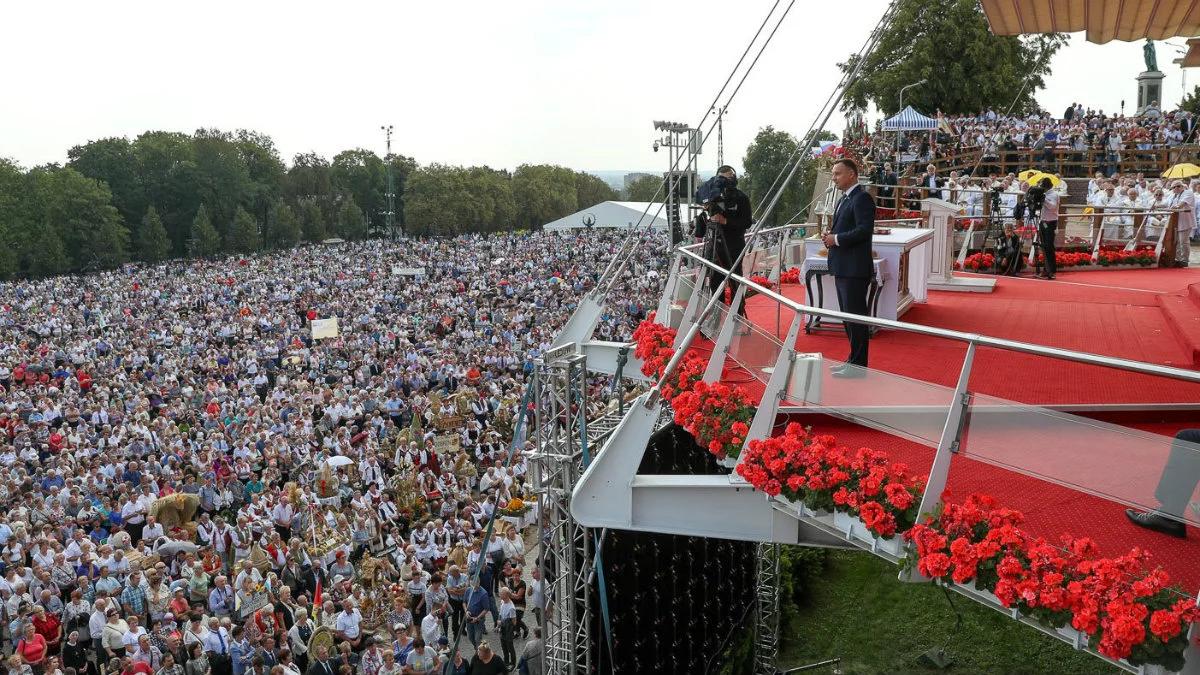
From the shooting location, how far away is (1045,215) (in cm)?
1185

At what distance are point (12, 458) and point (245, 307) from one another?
18713mm

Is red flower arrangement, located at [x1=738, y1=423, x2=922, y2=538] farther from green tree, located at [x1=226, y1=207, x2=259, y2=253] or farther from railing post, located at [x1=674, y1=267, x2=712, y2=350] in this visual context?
green tree, located at [x1=226, y1=207, x2=259, y2=253]

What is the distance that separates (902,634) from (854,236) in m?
5.62

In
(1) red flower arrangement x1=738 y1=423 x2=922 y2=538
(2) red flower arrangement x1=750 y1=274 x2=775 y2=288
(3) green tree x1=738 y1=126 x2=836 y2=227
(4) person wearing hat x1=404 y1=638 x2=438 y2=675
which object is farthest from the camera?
(3) green tree x1=738 y1=126 x2=836 y2=227

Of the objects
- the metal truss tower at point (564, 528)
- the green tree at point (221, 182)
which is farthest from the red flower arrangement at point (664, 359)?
the green tree at point (221, 182)

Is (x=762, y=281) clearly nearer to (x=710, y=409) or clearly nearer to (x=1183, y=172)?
(x=710, y=409)

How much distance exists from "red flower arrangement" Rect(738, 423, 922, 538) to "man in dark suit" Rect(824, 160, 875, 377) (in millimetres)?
1151

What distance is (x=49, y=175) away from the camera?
226ft

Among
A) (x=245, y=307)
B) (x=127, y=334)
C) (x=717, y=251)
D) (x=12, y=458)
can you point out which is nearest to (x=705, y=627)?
(x=717, y=251)

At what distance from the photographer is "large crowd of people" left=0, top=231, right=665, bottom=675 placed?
1034cm

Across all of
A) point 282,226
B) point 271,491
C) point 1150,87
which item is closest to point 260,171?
point 282,226

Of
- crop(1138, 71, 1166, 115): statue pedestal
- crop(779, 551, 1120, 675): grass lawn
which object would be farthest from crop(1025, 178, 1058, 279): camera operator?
crop(1138, 71, 1166, 115): statue pedestal

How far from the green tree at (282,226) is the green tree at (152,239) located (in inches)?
376

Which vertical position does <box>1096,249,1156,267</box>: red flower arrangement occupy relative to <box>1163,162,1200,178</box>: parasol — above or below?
below
